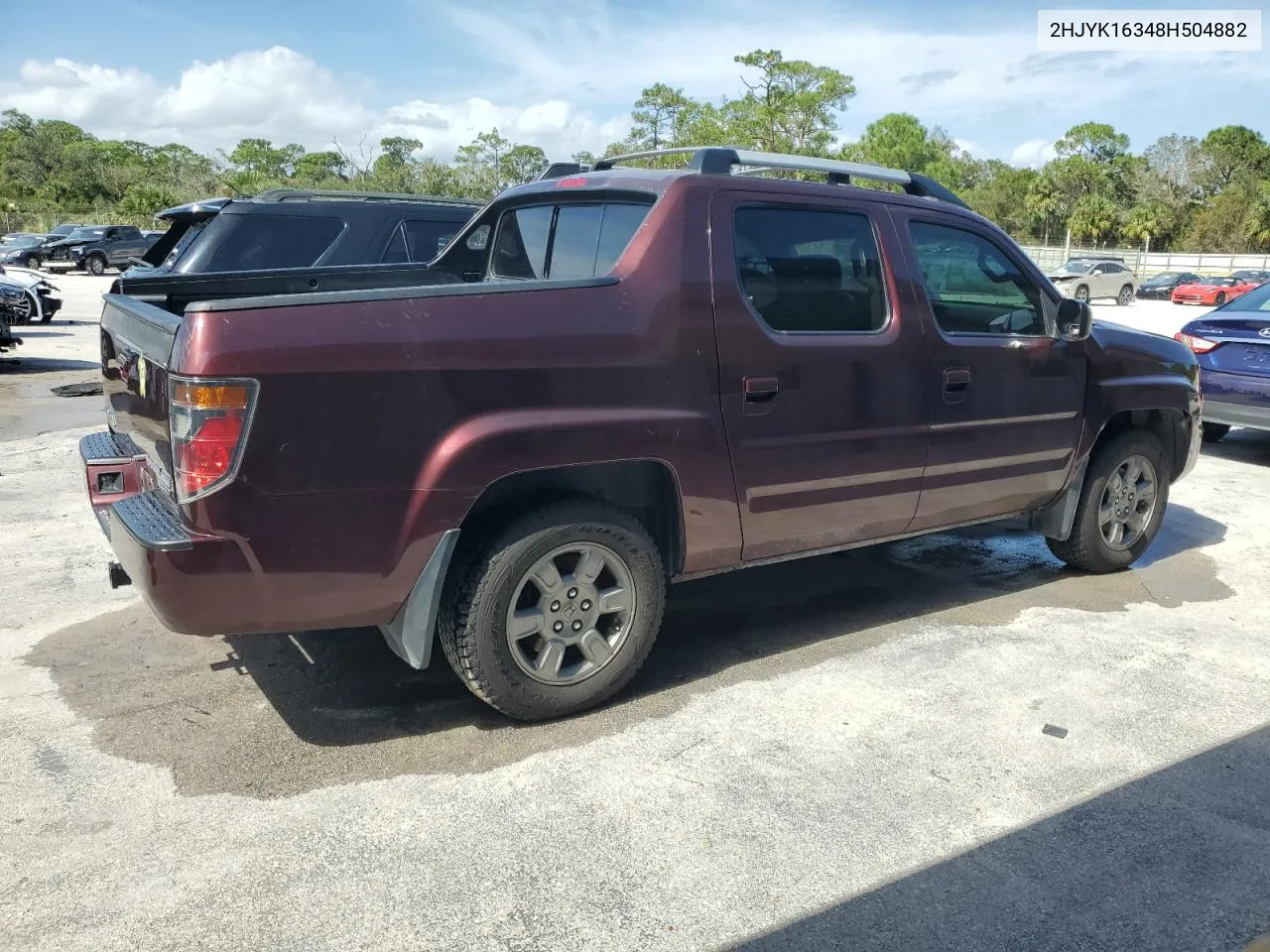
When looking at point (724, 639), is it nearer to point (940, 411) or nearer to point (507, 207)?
point (940, 411)

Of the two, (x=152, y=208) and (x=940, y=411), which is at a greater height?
(x=152, y=208)

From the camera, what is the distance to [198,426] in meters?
2.89

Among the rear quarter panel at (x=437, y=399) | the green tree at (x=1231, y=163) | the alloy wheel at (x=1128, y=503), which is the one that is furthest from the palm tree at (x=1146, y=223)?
the rear quarter panel at (x=437, y=399)

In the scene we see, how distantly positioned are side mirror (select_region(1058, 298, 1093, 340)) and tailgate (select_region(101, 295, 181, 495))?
3883 millimetres

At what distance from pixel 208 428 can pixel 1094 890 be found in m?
2.77

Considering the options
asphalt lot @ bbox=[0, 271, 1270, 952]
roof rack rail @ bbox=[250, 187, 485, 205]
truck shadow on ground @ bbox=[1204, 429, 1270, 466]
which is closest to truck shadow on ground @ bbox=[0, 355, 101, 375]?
roof rack rail @ bbox=[250, 187, 485, 205]

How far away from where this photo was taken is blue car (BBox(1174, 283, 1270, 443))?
815 centimetres

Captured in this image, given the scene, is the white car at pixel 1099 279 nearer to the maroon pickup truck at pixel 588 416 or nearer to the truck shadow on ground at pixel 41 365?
the truck shadow on ground at pixel 41 365

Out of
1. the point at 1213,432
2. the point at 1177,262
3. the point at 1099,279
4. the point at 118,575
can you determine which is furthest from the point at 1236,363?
the point at 1177,262

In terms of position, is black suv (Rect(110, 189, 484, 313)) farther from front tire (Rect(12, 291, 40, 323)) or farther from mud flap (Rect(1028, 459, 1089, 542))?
front tire (Rect(12, 291, 40, 323))

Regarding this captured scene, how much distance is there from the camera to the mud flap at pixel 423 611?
3.24 m

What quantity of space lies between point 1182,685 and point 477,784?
2.84 m

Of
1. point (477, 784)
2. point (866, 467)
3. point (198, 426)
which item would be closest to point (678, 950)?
point (477, 784)

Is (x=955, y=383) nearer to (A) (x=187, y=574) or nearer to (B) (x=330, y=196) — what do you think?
(A) (x=187, y=574)
